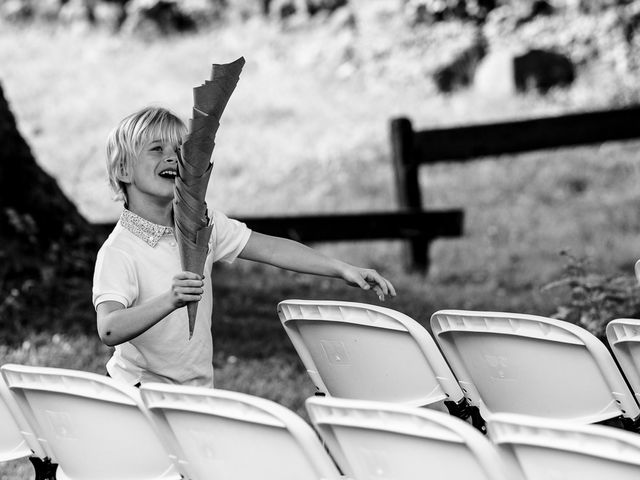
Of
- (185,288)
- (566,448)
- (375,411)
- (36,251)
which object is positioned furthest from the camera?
(36,251)

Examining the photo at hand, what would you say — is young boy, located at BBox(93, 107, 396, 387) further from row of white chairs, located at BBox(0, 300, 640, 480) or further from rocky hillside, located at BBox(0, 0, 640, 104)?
rocky hillside, located at BBox(0, 0, 640, 104)

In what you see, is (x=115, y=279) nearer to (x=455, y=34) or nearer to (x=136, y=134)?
(x=136, y=134)

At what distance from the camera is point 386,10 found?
16812mm

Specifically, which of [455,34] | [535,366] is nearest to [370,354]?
[535,366]

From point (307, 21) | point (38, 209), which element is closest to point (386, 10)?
point (307, 21)

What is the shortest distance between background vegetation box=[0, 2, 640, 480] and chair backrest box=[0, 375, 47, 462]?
1.24 meters

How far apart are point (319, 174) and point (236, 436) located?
1054 centimetres

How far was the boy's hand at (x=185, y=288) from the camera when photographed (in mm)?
3291

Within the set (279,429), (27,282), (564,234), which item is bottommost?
(564,234)

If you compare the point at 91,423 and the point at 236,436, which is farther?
the point at 91,423

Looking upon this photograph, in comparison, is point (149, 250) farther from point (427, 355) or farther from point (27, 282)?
point (27, 282)

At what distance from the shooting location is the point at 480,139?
959 centimetres

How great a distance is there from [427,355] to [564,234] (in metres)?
7.22

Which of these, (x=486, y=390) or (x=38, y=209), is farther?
(x=38, y=209)
